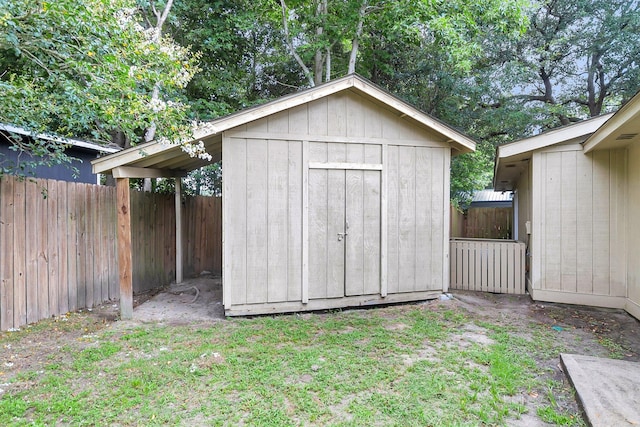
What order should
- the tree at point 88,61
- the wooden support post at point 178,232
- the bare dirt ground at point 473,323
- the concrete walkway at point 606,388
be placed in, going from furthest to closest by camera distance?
the wooden support post at point 178,232 < the bare dirt ground at point 473,323 < the tree at point 88,61 < the concrete walkway at point 606,388

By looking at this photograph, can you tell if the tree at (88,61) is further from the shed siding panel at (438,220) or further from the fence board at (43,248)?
the shed siding panel at (438,220)

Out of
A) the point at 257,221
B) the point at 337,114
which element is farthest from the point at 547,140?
the point at 257,221

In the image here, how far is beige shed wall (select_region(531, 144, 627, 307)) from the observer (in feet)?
16.6

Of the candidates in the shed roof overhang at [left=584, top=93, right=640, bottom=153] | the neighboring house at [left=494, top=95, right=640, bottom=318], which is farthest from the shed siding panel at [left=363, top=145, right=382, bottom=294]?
the shed roof overhang at [left=584, top=93, right=640, bottom=153]

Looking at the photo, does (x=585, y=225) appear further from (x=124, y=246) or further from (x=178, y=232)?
(x=178, y=232)

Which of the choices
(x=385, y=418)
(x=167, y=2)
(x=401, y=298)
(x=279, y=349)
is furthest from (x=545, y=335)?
(x=167, y=2)

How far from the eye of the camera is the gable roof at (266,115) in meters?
4.42

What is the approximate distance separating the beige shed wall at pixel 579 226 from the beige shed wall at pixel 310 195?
1447 mm

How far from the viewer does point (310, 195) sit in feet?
16.1

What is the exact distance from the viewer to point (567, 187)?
5.32 metres

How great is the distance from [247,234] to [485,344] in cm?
299

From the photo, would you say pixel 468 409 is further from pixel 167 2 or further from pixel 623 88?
pixel 623 88

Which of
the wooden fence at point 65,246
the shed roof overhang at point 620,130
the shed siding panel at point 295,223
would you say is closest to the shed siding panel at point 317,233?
the shed siding panel at point 295,223

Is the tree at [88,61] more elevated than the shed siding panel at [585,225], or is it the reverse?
the tree at [88,61]
